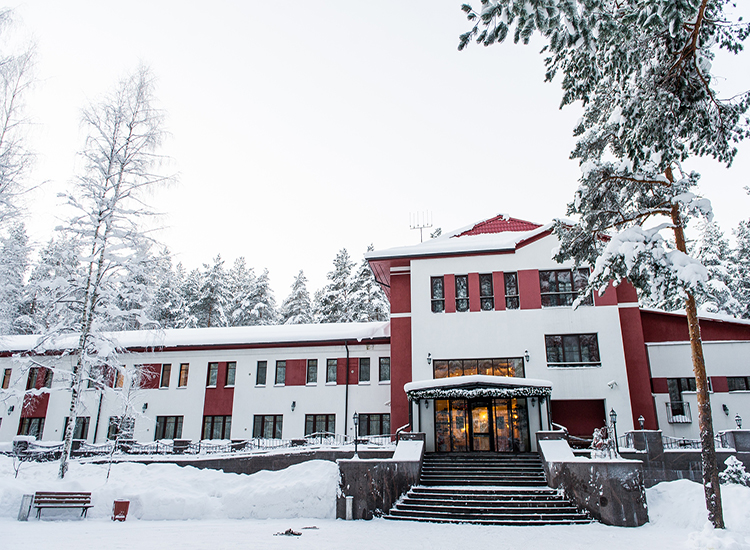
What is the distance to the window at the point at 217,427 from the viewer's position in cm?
2510

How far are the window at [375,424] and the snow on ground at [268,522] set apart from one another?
8.64 metres

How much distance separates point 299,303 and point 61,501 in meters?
36.8

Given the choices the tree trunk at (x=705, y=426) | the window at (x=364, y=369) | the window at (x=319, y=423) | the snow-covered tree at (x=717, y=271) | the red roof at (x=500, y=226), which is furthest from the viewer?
the snow-covered tree at (x=717, y=271)

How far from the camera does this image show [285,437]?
79.8ft

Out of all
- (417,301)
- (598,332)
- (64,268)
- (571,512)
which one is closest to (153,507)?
(64,268)

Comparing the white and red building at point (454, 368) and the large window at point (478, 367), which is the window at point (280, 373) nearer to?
the white and red building at point (454, 368)

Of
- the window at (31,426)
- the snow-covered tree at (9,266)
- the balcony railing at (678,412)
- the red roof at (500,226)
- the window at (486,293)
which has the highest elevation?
the red roof at (500,226)

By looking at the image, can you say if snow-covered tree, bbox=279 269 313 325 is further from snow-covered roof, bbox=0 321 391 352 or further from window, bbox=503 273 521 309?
window, bbox=503 273 521 309

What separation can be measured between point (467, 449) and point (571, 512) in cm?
654

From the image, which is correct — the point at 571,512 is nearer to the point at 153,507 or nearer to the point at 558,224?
the point at 558,224

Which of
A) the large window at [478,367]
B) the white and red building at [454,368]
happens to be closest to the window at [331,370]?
the white and red building at [454,368]

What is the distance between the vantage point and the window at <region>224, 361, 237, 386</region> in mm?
→ 25906

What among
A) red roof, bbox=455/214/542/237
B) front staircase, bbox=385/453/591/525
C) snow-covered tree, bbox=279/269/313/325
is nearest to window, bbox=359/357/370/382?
front staircase, bbox=385/453/591/525

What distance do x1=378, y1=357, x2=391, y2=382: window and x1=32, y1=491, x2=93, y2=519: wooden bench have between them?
47.9ft
